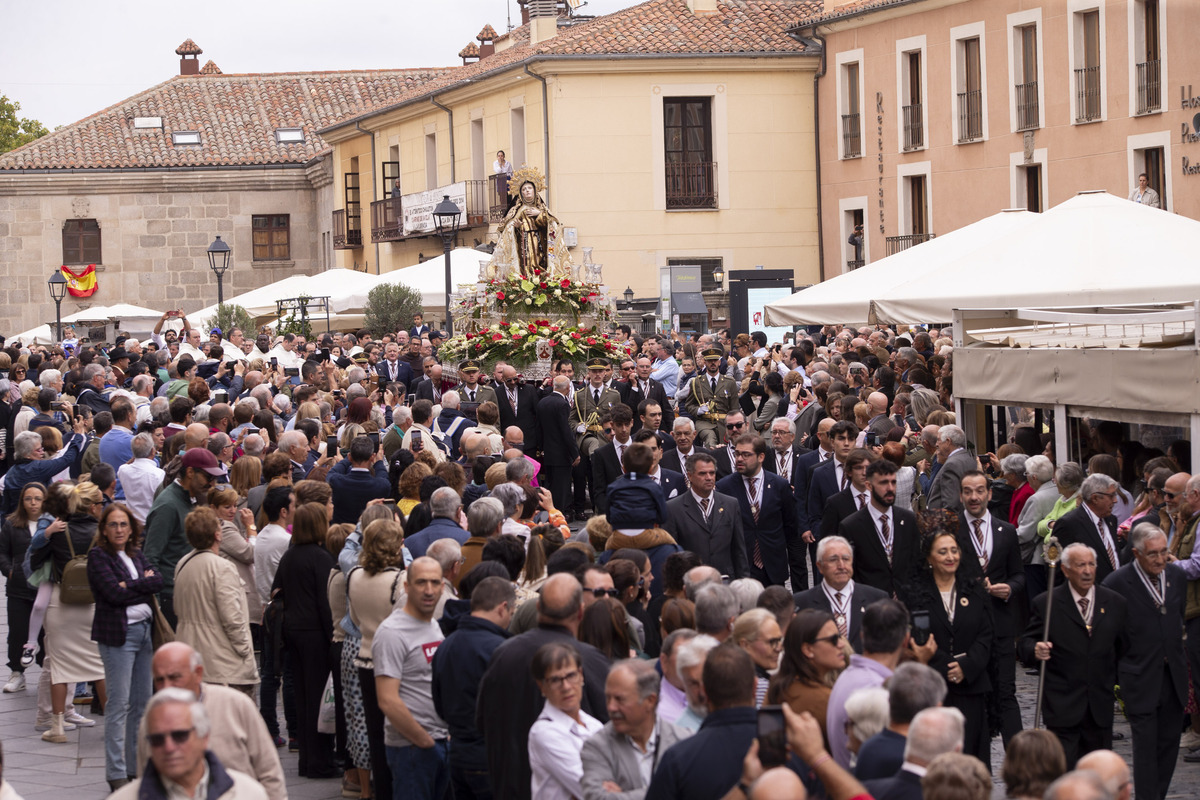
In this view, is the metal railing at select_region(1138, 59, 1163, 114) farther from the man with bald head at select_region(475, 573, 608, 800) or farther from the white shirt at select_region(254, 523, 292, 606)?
the man with bald head at select_region(475, 573, 608, 800)

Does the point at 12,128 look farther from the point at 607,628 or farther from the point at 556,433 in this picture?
the point at 607,628

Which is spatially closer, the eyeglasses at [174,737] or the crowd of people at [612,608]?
the eyeglasses at [174,737]

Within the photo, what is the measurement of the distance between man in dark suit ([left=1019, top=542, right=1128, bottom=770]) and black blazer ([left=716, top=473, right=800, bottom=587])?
3.23 metres

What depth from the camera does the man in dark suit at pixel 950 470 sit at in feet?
32.1

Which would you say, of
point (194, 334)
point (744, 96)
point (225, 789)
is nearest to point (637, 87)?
point (744, 96)

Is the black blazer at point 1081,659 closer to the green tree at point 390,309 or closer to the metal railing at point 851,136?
the green tree at point 390,309

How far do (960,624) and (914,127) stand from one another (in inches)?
1066

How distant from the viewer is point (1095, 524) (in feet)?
28.2

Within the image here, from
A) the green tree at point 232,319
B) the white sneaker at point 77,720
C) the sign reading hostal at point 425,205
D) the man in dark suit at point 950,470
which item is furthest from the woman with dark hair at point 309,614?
the sign reading hostal at point 425,205

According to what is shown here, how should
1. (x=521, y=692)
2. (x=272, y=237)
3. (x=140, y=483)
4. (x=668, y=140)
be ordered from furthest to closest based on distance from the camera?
(x=272, y=237) → (x=668, y=140) → (x=140, y=483) → (x=521, y=692)

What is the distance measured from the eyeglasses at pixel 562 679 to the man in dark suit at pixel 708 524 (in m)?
3.88

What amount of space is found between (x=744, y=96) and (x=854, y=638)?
29.4 meters

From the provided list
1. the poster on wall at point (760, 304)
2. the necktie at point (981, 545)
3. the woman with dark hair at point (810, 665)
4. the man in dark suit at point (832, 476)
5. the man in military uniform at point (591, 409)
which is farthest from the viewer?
the poster on wall at point (760, 304)

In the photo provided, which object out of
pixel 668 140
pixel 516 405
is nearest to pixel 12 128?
pixel 668 140
